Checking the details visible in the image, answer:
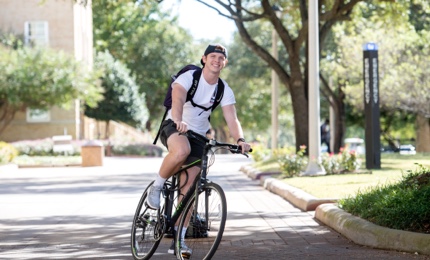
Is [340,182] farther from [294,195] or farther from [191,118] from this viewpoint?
[191,118]

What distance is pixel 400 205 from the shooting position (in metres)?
10.4

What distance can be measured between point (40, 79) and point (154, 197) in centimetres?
3764

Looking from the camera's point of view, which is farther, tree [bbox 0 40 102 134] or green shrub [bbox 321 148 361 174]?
tree [bbox 0 40 102 134]

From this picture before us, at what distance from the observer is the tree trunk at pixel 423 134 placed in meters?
53.4

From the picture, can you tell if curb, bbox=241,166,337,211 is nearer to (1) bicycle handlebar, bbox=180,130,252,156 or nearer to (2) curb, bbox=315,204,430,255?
(2) curb, bbox=315,204,430,255

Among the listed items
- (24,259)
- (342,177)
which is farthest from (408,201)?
(342,177)

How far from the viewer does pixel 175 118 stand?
848cm

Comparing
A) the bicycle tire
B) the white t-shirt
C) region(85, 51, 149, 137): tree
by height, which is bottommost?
the bicycle tire

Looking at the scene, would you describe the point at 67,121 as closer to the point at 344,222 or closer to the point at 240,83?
the point at 240,83

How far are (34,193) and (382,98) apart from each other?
30092 millimetres

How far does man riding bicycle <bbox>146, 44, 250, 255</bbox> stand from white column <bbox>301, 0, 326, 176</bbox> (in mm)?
12736

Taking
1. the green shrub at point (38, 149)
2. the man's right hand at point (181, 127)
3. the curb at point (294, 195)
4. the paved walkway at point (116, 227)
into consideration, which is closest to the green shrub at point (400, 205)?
the paved walkway at point (116, 227)

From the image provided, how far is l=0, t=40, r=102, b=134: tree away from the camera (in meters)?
45.7

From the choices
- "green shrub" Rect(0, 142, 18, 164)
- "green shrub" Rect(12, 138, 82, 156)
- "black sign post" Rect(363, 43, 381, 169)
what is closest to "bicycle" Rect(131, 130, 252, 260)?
"black sign post" Rect(363, 43, 381, 169)
